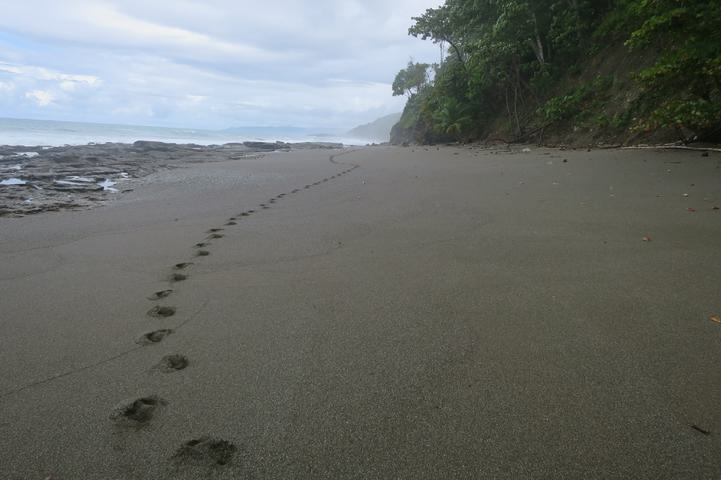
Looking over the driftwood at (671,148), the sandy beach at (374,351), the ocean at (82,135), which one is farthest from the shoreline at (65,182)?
the ocean at (82,135)

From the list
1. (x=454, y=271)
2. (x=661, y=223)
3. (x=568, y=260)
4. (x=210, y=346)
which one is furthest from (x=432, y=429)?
(x=661, y=223)

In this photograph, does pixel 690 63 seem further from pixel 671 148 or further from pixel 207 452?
pixel 207 452

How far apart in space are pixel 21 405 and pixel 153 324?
2.03 feet

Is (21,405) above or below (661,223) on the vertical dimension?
below

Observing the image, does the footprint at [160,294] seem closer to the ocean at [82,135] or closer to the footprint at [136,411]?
the footprint at [136,411]

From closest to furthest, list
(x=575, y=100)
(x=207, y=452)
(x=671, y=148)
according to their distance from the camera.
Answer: (x=207, y=452) < (x=671, y=148) < (x=575, y=100)

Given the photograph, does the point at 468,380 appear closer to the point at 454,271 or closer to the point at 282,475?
the point at 282,475

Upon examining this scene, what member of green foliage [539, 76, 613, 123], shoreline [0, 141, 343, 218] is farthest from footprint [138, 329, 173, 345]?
green foliage [539, 76, 613, 123]

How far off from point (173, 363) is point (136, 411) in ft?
0.94

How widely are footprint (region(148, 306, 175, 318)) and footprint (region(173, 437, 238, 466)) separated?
99 centimetres

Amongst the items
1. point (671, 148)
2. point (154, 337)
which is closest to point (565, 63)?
point (671, 148)

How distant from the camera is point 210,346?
68.9 inches

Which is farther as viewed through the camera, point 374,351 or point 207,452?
point 374,351

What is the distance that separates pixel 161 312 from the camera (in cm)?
211
